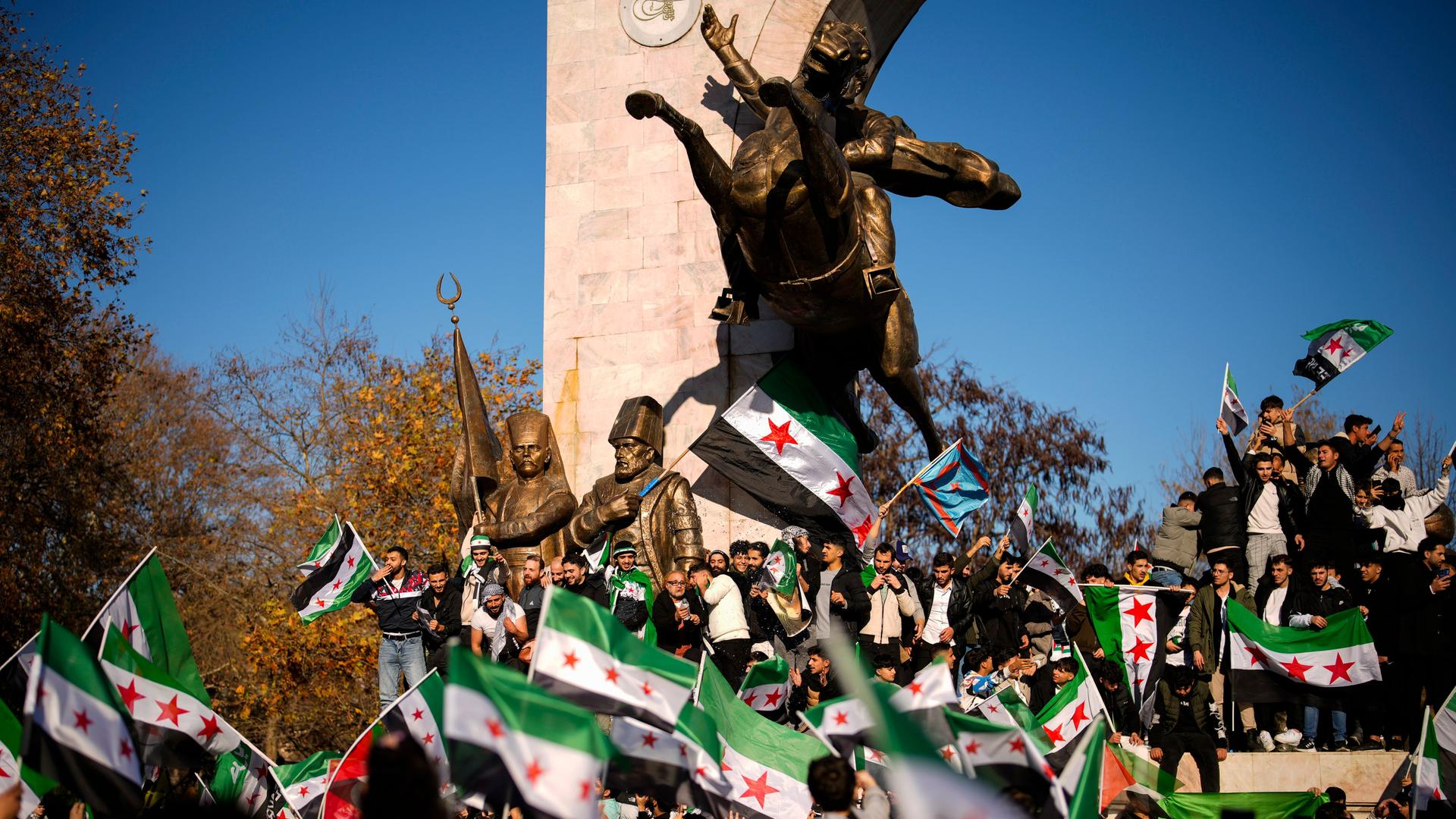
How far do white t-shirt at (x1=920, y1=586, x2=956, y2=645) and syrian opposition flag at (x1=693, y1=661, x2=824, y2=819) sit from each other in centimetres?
440

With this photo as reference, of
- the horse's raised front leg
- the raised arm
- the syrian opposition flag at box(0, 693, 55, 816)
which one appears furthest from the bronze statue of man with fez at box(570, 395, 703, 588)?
the syrian opposition flag at box(0, 693, 55, 816)

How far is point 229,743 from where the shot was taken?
8266 mm

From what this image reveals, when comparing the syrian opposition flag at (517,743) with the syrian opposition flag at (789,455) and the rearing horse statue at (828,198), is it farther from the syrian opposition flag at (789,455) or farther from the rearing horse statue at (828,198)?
the syrian opposition flag at (789,455)

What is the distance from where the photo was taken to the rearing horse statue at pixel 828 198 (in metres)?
12.0

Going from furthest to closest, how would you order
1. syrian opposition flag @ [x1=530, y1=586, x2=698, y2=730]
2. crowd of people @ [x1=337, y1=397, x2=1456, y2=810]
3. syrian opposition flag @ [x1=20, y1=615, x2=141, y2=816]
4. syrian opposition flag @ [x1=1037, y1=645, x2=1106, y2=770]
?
1. crowd of people @ [x1=337, y1=397, x2=1456, y2=810]
2. syrian opposition flag @ [x1=1037, y1=645, x2=1106, y2=770]
3. syrian opposition flag @ [x1=530, y1=586, x2=698, y2=730]
4. syrian opposition flag @ [x1=20, y1=615, x2=141, y2=816]

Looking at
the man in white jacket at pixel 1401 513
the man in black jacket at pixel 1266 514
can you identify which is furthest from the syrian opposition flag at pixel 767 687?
the man in white jacket at pixel 1401 513

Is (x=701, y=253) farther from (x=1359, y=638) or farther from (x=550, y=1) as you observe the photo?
(x=1359, y=638)

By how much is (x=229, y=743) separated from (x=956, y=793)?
15.7ft

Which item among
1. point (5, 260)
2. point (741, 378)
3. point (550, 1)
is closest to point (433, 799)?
point (741, 378)

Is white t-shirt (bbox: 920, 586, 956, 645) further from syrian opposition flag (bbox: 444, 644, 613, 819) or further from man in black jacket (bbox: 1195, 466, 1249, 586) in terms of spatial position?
syrian opposition flag (bbox: 444, 644, 613, 819)

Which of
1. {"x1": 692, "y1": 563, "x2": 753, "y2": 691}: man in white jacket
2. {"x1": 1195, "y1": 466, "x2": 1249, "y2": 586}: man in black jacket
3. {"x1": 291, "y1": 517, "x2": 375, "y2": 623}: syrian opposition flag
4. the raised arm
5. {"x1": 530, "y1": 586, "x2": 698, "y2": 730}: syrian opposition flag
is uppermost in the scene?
the raised arm

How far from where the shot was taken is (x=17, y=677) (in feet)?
29.7

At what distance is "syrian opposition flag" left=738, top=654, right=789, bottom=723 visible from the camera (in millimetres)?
10047

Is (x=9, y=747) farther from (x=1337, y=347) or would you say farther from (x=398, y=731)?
(x=1337, y=347)
